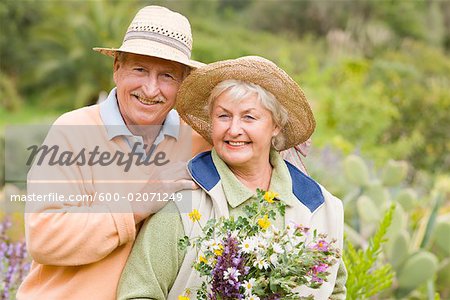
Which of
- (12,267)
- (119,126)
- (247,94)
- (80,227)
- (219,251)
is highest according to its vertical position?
(247,94)

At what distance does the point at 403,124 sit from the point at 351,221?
17.7 ft

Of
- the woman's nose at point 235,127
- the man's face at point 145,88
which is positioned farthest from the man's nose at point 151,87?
the woman's nose at point 235,127

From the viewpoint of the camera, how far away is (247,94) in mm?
2600

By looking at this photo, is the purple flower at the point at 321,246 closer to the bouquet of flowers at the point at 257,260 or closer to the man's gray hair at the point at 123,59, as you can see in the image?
the bouquet of flowers at the point at 257,260

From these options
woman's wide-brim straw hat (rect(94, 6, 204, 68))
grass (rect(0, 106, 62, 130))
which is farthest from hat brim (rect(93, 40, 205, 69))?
grass (rect(0, 106, 62, 130))

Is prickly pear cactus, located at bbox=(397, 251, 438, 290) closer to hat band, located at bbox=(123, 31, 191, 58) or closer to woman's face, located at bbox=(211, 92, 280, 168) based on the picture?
woman's face, located at bbox=(211, 92, 280, 168)

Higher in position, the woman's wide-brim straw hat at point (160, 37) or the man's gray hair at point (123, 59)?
the woman's wide-brim straw hat at point (160, 37)

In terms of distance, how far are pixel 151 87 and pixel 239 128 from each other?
0.40 meters

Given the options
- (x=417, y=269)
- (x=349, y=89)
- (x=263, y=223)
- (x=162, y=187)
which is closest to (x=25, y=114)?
(x=349, y=89)

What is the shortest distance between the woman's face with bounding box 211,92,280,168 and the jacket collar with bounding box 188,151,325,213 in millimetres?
64

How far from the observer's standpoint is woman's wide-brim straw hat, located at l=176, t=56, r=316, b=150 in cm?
260

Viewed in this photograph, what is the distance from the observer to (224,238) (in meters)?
2.22

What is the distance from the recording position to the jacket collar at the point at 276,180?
2639 mm

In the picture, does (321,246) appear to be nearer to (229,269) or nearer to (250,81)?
(229,269)
